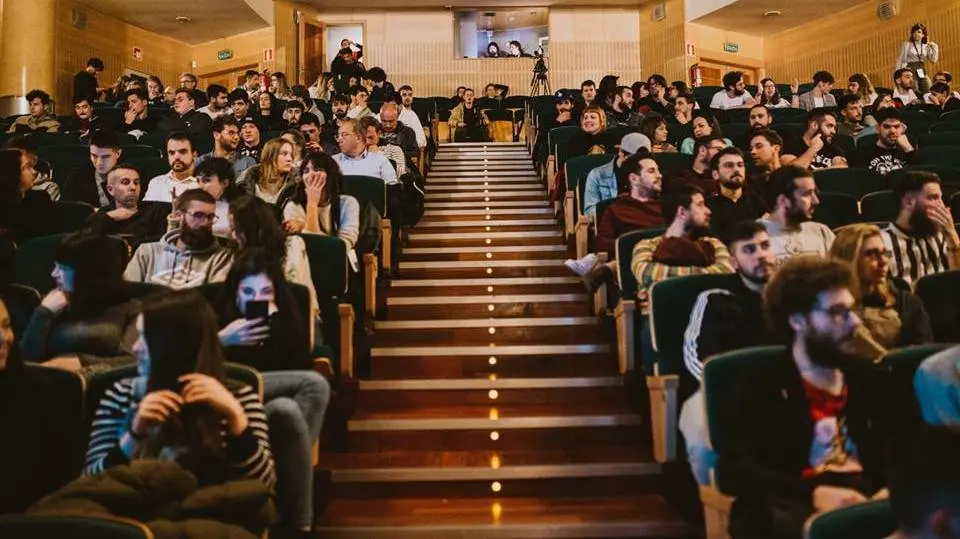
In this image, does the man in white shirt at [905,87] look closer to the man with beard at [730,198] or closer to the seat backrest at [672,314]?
the man with beard at [730,198]

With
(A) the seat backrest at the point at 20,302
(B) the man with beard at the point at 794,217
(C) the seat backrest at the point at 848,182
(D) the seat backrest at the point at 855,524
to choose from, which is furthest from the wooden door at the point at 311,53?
(D) the seat backrest at the point at 855,524

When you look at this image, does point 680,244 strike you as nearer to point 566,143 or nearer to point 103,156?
point 566,143

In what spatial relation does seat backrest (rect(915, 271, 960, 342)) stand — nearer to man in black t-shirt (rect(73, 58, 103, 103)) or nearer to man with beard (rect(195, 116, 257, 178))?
man with beard (rect(195, 116, 257, 178))

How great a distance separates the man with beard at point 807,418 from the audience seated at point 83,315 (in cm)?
111

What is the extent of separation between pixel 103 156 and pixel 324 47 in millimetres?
5779

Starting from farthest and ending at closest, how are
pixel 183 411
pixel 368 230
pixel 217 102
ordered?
pixel 217 102, pixel 368 230, pixel 183 411

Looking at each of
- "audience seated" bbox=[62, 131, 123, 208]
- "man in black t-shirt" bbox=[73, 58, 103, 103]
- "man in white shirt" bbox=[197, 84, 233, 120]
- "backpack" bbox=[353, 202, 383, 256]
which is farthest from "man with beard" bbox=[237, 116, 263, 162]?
"man in black t-shirt" bbox=[73, 58, 103, 103]

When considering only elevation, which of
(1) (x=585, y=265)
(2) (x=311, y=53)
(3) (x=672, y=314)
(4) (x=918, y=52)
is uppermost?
(2) (x=311, y=53)

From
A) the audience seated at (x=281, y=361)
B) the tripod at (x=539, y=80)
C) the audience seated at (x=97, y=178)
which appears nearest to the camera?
the audience seated at (x=281, y=361)

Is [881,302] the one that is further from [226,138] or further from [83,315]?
[226,138]

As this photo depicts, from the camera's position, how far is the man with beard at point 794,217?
191 cm

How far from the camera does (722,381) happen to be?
1.21 metres

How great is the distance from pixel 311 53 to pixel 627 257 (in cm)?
659

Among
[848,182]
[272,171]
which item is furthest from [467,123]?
[848,182]
